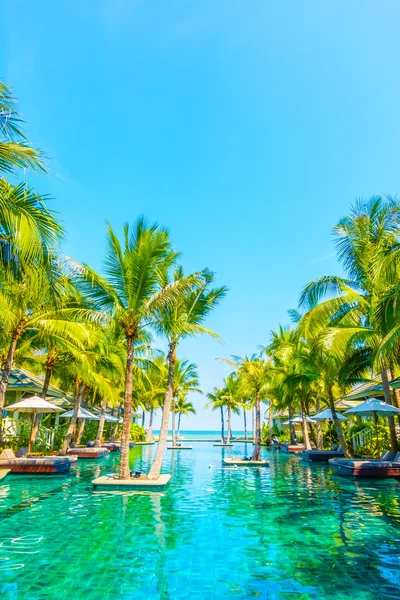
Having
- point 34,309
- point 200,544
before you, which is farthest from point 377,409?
point 34,309

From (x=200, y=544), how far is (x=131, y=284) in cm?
781

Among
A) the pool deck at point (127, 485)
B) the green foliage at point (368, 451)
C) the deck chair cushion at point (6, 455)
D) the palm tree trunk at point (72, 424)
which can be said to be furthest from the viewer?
the green foliage at point (368, 451)

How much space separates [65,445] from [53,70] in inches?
639

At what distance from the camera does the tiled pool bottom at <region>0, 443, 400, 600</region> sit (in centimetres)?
473

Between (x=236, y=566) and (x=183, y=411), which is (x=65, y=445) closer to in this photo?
(x=236, y=566)

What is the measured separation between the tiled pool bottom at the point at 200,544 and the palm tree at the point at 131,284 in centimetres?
369

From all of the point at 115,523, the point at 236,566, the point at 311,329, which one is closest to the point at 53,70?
the point at 115,523

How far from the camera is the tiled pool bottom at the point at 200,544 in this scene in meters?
4.73

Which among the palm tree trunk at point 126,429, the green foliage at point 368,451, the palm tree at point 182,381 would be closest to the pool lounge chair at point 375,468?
the green foliage at point 368,451

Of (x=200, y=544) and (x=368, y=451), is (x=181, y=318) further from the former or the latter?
(x=368, y=451)

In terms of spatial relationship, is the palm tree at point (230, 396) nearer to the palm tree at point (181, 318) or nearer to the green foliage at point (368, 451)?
the green foliage at point (368, 451)

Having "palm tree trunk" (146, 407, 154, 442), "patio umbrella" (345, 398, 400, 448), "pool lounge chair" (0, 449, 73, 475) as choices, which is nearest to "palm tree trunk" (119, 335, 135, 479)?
"pool lounge chair" (0, 449, 73, 475)

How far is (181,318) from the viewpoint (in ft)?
45.8

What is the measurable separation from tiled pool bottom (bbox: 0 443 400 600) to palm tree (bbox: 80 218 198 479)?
145 inches
